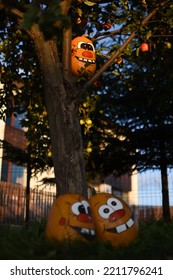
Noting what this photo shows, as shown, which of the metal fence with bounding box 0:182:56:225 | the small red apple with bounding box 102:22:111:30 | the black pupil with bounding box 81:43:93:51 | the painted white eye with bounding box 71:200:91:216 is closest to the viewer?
the painted white eye with bounding box 71:200:91:216

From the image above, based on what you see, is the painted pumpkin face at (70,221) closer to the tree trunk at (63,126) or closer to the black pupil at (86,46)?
the tree trunk at (63,126)

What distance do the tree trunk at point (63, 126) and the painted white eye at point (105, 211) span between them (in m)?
0.46

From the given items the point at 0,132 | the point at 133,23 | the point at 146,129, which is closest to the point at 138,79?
the point at 146,129

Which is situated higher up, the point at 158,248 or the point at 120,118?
the point at 120,118

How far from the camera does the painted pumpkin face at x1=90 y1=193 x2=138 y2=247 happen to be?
13.4 ft

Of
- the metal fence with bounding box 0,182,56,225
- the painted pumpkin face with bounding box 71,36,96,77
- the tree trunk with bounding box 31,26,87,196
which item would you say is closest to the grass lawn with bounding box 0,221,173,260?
the tree trunk with bounding box 31,26,87,196

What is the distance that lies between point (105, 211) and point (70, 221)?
54 cm

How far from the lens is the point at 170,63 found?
7.46 metres

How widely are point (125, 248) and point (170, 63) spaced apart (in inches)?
187

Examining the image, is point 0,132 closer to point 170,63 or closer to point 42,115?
point 42,115

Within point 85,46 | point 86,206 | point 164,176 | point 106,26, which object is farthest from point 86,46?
point 164,176

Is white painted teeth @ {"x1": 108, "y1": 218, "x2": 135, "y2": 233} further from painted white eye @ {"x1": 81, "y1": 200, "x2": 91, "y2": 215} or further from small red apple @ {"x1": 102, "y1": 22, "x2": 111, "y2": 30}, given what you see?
small red apple @ {"x1": 102, "y1": 22, "x2": 111, "y2": 30}

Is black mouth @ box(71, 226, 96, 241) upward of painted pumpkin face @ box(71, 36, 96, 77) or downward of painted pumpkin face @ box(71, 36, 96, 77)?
downward
